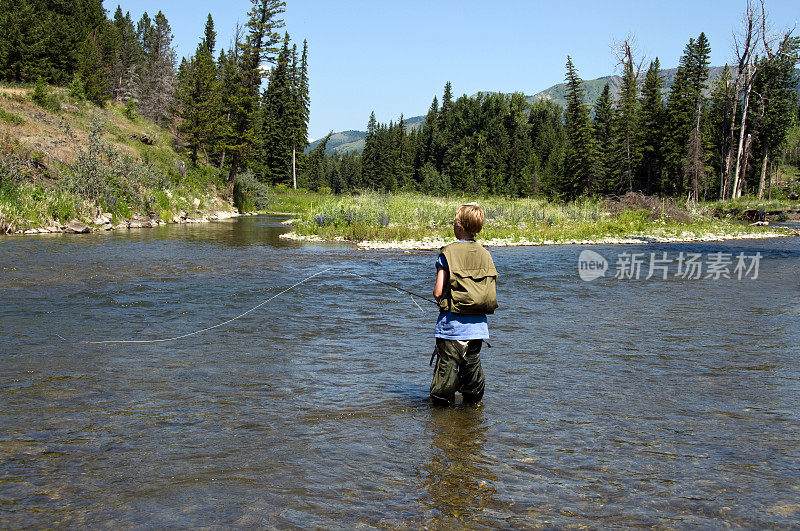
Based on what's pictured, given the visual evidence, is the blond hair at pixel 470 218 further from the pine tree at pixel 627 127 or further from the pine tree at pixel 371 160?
the pine tree at pixel 371 160

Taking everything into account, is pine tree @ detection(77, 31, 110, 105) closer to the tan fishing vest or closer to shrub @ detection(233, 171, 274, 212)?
shrub @ detection(233, 171, 274, 212)

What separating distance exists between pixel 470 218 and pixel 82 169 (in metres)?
25.6

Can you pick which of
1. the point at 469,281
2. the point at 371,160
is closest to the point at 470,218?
the point at 469,281

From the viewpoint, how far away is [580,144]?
49.4 meters

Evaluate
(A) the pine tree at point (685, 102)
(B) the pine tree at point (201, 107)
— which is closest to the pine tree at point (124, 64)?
(B) the pine tree at point (201, 107)

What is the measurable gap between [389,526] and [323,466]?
0.92 meters

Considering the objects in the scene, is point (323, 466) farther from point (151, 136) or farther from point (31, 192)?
point (151, 136)

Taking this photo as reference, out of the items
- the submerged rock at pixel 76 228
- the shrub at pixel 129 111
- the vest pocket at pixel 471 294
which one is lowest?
the submerged rock at pixel 76 228

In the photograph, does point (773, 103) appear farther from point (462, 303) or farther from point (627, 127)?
point (462, 303)

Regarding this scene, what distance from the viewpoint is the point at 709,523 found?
3348 millimetres

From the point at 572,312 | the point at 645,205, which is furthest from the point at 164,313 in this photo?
the point at 645,205

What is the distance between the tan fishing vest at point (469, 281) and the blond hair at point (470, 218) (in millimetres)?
179

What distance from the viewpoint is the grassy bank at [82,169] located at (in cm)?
2288

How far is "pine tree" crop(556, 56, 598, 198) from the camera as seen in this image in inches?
1890
